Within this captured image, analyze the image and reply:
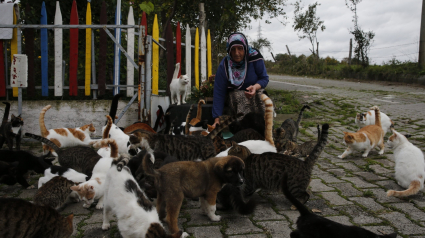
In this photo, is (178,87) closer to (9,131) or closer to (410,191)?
(9,131)

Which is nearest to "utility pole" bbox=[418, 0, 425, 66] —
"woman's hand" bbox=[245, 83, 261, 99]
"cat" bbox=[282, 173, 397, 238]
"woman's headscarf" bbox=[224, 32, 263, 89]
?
"woman's headscarf" bbox=[224, 32, 263, 89]

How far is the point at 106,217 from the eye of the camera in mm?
3184

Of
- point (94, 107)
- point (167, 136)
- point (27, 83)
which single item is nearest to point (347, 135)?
point (167, 136)

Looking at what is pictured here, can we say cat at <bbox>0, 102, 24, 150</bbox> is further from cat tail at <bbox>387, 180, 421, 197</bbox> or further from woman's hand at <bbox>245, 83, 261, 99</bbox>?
cat tail at <bbox>387, 180, 421, 197</bbox>

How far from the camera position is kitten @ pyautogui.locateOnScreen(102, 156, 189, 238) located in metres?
2.67

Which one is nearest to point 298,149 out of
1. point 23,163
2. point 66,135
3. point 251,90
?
point 251,90

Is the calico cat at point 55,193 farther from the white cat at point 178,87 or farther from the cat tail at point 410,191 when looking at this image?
the white cat at point 178,87

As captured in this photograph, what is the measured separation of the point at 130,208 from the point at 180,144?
1.90 metres

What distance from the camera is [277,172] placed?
12.1 feet

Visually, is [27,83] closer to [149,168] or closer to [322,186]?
[149,168]

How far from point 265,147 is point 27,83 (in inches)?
217

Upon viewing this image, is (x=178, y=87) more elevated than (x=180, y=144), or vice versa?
(x=178, y=87)

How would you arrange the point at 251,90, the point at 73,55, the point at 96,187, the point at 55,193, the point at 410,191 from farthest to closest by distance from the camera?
the point at 73,55
the point at 251,90
the point at 410,191
the point at 96,187
the point at 55,193

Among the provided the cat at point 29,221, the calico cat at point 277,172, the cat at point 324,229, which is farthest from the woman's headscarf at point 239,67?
the cat at point 29,221
